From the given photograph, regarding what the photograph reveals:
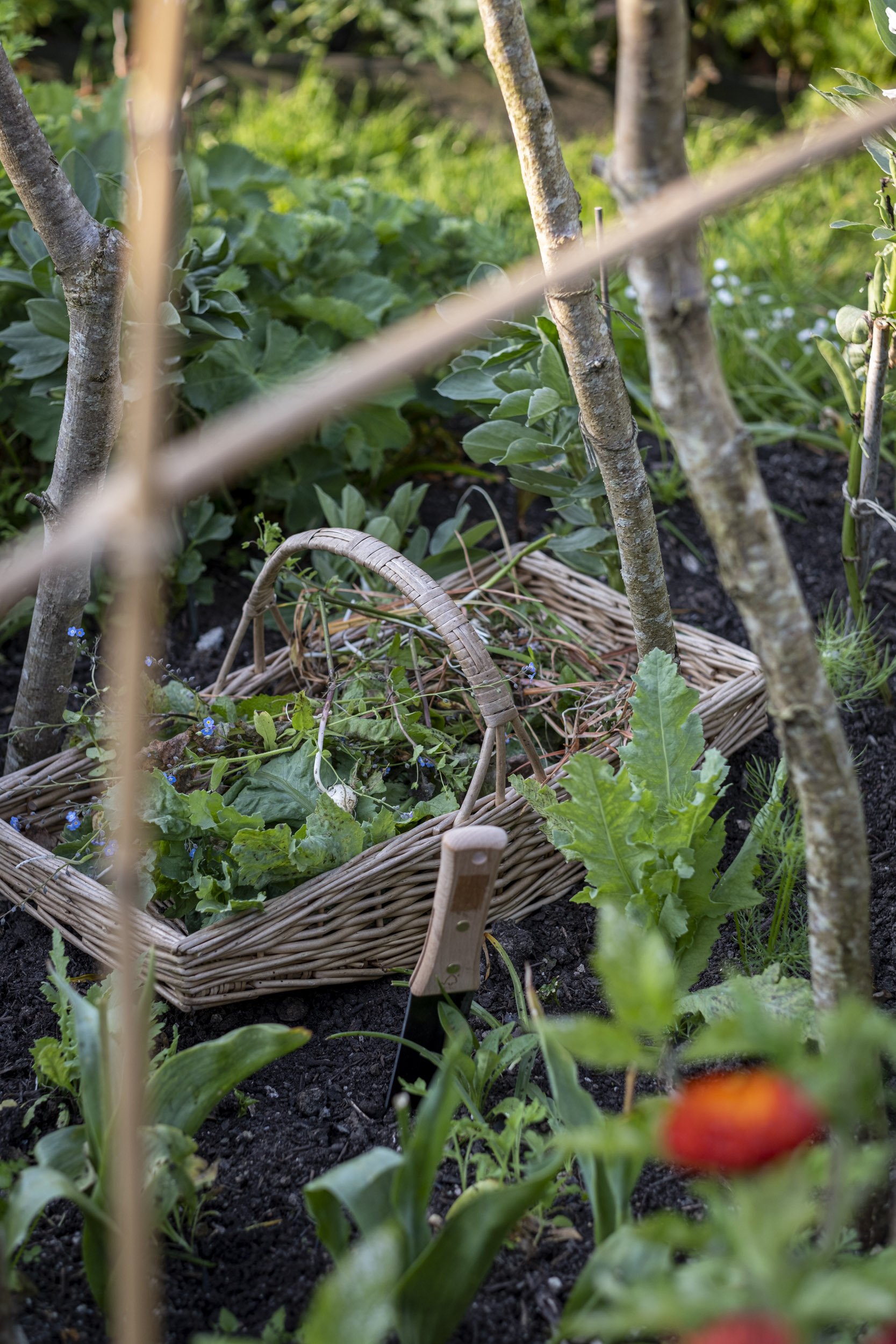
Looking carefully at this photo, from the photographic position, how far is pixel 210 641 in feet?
6.61

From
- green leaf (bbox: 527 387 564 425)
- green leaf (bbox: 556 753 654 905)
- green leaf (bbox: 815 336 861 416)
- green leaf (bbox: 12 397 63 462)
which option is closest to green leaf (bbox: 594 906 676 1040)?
green leaf (bbox: 556 753 654 905)

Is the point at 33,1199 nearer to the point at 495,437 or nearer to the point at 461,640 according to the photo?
the point at 461,640

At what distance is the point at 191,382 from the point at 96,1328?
150cm

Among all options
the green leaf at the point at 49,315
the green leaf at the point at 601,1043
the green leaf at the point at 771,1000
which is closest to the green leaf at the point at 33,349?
the green leaf at the point at 49,315

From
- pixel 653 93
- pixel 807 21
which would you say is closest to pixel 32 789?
pixel 653 93

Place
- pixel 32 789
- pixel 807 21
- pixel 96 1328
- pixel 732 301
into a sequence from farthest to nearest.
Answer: pixel 807 21, pixel 732 301, pixel 32 789, pixel 96 1328

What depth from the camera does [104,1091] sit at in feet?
2.79

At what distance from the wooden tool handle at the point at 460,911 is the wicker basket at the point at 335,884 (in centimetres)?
22

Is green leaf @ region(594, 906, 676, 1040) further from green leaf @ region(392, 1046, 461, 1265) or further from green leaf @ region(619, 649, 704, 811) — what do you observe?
green leaf @ region(619, 649, 704, 811)

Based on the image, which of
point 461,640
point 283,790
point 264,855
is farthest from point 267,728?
point 461,640

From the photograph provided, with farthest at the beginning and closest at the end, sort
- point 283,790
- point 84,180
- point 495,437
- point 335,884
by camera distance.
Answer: point 84,180 < point 495,437 < point 283,790 < point 335,884

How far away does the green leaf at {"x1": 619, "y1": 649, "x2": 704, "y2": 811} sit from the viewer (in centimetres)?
118

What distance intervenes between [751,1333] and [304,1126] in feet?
2.37

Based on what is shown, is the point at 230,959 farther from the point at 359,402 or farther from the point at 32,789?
the point at 359,402
